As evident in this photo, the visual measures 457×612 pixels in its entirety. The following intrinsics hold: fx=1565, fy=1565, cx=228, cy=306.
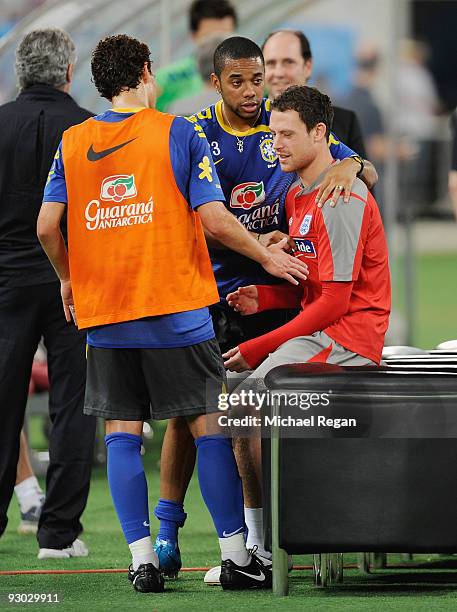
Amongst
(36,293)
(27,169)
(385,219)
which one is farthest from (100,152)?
(385,219)

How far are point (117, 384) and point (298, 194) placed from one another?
105cm

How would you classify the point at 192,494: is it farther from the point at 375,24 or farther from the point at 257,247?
the point at 375,24

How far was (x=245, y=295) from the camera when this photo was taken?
20.7 feet

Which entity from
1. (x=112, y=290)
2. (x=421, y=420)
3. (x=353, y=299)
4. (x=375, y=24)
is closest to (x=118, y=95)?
(x=112, y=290)

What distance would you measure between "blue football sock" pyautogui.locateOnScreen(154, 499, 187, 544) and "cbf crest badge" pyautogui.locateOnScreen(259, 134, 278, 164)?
1451 mm

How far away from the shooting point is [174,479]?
638cm

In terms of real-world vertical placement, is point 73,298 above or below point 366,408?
above

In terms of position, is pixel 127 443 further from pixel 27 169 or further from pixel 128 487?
pixel 27 169

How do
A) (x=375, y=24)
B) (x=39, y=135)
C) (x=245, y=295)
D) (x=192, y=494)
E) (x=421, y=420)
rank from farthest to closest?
(x=375, y=24), (x=192, y=494), (x=39, y=135), (x=245, y=295), (x=421, y=420)

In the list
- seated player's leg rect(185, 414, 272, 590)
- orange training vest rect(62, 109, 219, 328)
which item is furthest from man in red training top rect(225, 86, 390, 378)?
orange training vest rect(62, 109, 219, 328)

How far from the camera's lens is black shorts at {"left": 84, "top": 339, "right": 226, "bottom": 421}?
5.82 meters

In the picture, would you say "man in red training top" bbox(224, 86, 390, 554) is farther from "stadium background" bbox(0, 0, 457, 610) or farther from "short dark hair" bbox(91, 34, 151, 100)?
"stadium background" bbox(0, 0, 457, 610)

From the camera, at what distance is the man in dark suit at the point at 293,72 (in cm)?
752

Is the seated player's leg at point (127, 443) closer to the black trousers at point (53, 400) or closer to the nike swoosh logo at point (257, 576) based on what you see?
the nike swoosh logo at point (257, 576)
